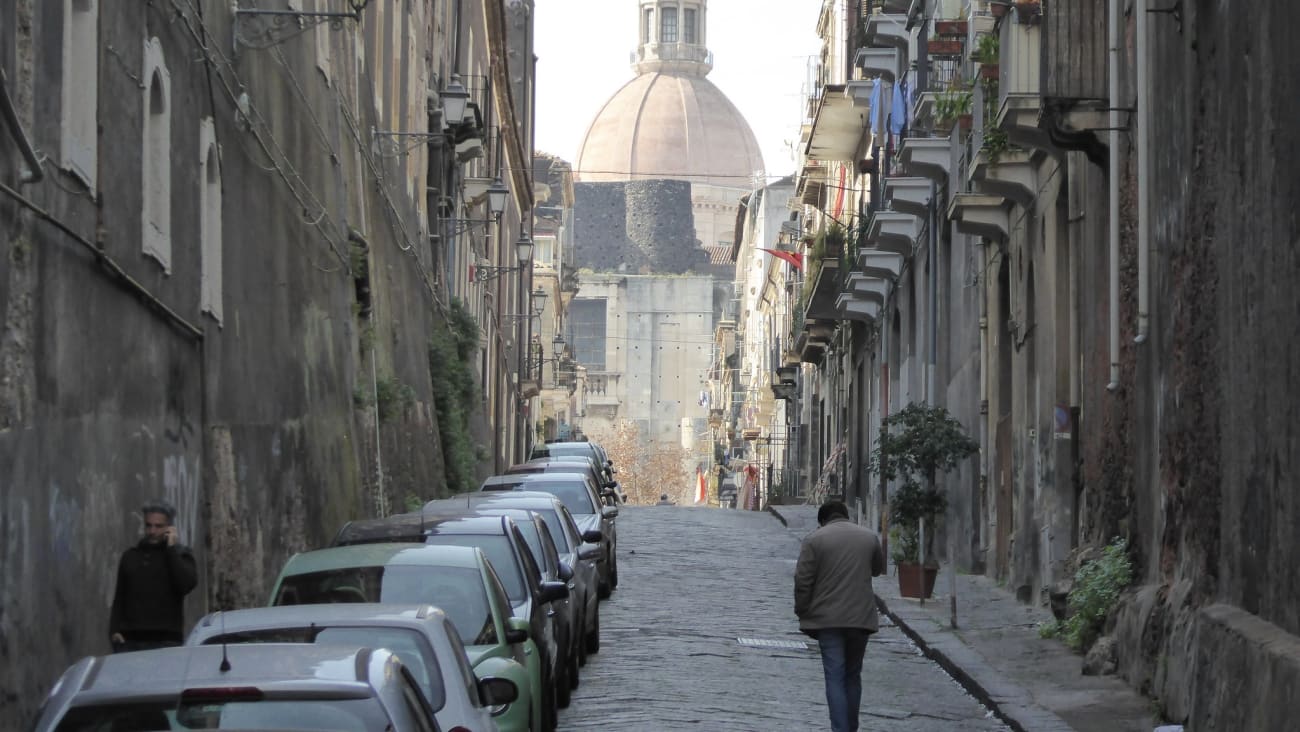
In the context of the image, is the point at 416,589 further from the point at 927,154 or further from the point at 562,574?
the point at 927,154

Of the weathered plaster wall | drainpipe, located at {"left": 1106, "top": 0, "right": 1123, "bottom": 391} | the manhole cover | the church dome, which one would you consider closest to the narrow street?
the manhole cover

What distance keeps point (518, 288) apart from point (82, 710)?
198 feet

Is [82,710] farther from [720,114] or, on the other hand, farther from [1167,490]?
[720,114]

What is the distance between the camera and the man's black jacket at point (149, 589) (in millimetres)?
11273

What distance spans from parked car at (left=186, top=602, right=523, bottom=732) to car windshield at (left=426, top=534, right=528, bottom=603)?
451 cm

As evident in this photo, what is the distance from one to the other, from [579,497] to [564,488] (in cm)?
22

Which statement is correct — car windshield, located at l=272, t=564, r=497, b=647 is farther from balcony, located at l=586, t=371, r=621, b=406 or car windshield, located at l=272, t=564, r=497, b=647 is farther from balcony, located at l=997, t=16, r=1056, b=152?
balcony, located at l=586, t=371, r=621, b=406

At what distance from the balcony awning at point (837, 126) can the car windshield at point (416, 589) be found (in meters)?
30.0

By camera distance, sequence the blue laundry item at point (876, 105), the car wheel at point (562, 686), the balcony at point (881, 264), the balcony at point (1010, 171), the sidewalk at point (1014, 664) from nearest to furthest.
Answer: the sidewalk at point (1014, 664) → the car wheel at point (562, 686) → the balcony at point (1010, 171) → the balcony at point (881, 264) → the blue laundry item at point (876, 105)

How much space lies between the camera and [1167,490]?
49.8 ft

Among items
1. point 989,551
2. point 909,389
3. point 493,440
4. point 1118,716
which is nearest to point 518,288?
point 493,440

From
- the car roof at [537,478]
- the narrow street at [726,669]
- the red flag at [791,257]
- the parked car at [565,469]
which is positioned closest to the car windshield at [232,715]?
the narrow street at [726,669]

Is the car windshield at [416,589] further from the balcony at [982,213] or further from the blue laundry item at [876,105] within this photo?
the blue laundry item at [876,105]

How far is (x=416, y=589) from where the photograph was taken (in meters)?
11.4
